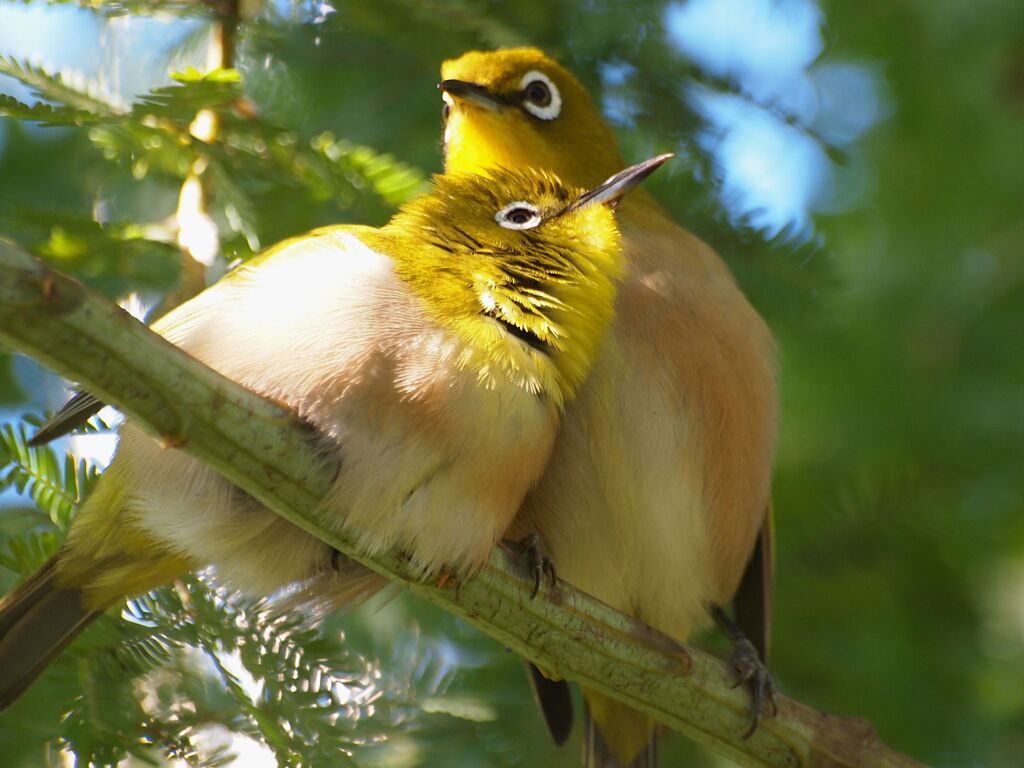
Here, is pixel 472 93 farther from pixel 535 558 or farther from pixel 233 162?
pixel 535 558

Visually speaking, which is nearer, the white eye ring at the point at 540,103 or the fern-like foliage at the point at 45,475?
the fern-like foliage at the point at 45,475

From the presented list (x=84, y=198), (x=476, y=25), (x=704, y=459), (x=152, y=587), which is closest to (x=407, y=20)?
(x=476, y=25)

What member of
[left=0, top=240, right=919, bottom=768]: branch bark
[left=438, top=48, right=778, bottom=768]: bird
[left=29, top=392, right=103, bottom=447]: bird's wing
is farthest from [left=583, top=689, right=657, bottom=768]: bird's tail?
[left=29, top=392, right=103, bottom=447]: bird's wing

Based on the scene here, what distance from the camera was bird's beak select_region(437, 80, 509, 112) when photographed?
4.57m

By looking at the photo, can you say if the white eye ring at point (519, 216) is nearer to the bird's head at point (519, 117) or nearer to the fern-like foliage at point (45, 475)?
the bird's head at point (519, 117)

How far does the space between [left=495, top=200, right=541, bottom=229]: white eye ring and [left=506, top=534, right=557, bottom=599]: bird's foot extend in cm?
91

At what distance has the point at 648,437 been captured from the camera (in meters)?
3.94

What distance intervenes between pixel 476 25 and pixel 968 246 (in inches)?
121

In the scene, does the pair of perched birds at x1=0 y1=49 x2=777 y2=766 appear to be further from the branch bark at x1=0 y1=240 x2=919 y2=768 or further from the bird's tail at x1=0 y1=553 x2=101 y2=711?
the branch bark at x1=0 y1=240 x2=919 y2=768

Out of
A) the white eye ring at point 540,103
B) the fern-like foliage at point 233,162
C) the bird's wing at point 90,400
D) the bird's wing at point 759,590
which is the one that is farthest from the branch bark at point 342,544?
the white eye ring at point 540,103

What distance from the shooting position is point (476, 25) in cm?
459

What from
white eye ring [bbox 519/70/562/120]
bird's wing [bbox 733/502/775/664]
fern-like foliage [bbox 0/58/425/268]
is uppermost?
white eye ring [bbox 519/70/562/120]

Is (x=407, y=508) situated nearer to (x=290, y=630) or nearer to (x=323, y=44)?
(x=290, y=630)

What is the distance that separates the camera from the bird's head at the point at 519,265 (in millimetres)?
3221
